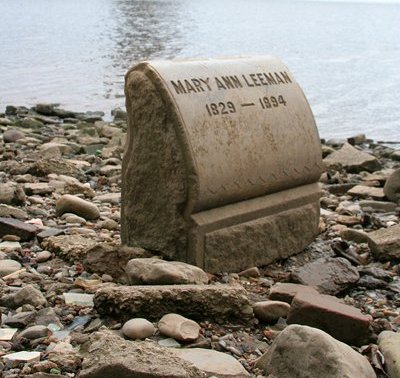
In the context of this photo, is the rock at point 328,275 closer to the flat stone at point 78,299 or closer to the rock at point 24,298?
the flat stone at point 78,299

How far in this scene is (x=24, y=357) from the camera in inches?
170

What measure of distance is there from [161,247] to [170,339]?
1.36m

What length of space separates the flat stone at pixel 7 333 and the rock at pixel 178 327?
780 millimetres

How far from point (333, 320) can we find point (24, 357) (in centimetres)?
169

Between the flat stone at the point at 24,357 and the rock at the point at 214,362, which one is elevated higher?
the flat stone at the point at 24,357

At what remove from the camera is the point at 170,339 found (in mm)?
4602

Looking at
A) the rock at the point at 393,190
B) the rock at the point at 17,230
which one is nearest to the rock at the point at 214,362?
the rock at the point at 17,230

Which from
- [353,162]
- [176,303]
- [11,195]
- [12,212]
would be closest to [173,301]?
[176,303]

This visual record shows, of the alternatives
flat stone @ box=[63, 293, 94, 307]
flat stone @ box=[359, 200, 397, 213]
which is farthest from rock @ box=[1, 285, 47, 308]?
flat stone @ box=[359, 200, 397, 213]

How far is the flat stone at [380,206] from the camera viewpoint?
860 centimetres

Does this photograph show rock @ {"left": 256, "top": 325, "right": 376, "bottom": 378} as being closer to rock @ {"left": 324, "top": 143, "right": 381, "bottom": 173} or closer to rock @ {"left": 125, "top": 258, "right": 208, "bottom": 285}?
rock @ {"left": 125, "top": 258, "right": 208, "bottom": 285}

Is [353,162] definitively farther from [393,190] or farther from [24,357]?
[24,357]

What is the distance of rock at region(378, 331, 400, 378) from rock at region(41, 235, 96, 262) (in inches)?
84.7

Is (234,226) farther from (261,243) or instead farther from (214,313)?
(214,313)
